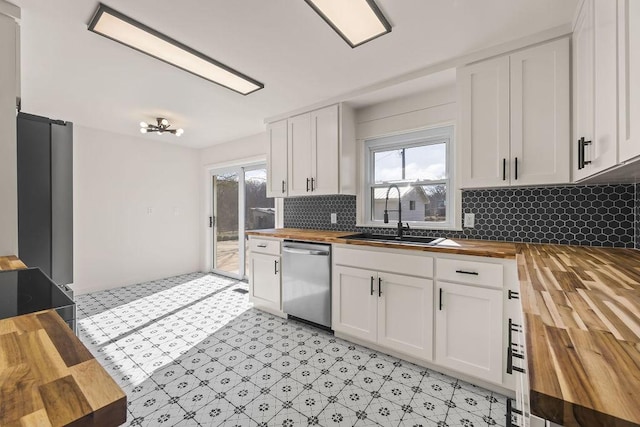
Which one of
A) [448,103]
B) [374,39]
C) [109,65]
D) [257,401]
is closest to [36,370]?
[257,401]

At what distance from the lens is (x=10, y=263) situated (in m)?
1.39

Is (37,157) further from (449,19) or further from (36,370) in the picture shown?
(449,19)

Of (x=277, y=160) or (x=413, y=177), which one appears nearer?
(x=413, y=177)

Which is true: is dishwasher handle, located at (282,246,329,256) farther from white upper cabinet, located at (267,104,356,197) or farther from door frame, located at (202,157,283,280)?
door frame, located at (202,157,283,280)

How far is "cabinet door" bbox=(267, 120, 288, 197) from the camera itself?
336 centimetres

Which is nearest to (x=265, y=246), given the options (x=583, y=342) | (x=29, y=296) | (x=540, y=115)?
(x=29, y=296)

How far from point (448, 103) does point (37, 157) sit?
318 centimetres

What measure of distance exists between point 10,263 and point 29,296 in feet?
2.52

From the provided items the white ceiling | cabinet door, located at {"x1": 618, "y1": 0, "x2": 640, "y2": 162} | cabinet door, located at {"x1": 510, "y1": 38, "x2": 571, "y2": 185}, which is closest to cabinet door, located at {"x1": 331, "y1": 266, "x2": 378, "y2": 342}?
cabinet door, located at {"x1": 510, "y1": 38, "x2": 571, "y2": 185}

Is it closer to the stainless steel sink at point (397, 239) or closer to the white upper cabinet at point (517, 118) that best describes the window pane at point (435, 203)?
the stainless steel sink at point (397, 239)

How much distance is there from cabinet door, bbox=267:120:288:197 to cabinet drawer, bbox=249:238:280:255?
645mm

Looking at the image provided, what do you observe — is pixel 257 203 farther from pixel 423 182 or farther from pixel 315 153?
pixel 423 182

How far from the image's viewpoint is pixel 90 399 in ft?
1.33

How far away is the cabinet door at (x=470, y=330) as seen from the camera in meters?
1.75
